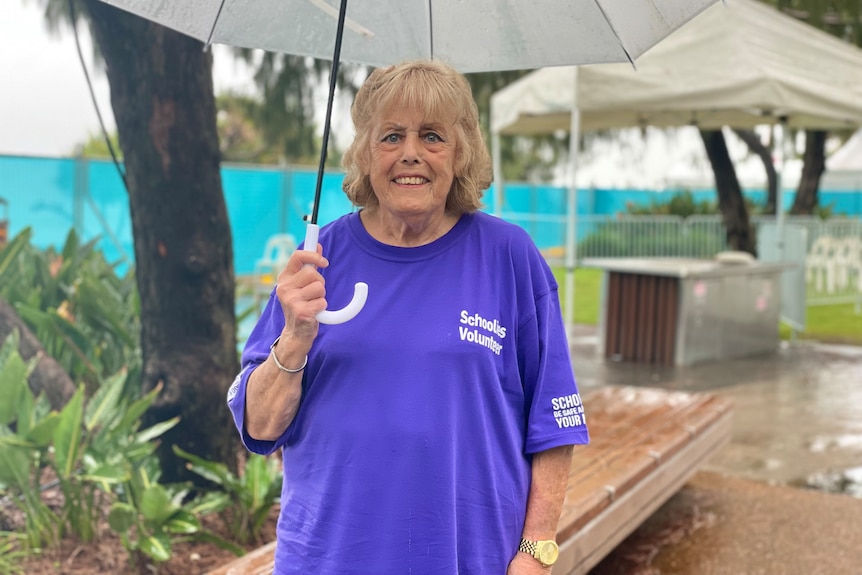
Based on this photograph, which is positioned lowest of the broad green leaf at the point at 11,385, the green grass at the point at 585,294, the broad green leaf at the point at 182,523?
the green grass at the point at 585,294

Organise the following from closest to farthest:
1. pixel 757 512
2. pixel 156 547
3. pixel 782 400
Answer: pixel 156 547, pixel 757 512, pixel 782 400

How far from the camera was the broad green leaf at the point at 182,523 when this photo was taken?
126 inches

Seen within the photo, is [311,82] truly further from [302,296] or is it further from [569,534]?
[302,296]

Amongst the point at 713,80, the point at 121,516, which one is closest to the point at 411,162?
the point at 121,516

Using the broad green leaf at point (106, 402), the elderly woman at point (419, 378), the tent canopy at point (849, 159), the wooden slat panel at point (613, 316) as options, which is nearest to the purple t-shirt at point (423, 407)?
the elderly woman at point (419, 378)

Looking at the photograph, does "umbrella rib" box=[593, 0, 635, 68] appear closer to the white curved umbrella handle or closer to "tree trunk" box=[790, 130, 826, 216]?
the white curved umbrella handle

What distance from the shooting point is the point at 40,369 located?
425 cm

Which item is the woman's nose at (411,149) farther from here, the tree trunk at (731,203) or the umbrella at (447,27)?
the tree trunk at (731,203)

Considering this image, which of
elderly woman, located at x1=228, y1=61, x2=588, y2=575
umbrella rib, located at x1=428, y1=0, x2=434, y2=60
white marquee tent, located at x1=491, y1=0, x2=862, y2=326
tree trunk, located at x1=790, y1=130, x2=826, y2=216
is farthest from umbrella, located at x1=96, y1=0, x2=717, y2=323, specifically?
tree trunk, located at x1=790, y1=130, x2=826, y2=216

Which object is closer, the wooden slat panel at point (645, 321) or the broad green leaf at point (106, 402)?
the broad green leaf at point (106, 402)

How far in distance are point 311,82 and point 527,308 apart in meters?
13.7

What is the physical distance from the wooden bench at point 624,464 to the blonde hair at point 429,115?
4.19ft

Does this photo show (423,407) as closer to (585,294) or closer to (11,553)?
(11,553)

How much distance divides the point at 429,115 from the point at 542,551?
3.16 feet
